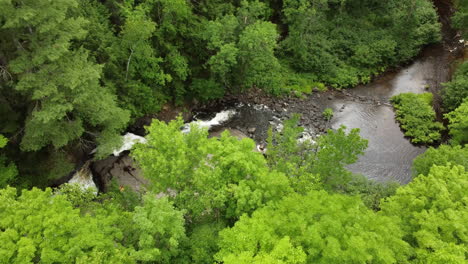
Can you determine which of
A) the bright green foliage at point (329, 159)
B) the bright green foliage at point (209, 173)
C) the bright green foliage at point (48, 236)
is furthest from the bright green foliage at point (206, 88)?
the bright green foliage at point (48, 236)

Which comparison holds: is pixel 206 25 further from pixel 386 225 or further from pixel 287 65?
pixel 386 225

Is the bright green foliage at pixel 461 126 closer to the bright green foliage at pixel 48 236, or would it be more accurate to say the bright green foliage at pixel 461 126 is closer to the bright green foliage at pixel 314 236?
the bright green foliage at pixel 314 236

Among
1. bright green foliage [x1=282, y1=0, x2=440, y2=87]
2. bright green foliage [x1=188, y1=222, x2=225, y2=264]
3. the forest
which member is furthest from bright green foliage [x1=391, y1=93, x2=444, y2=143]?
bright green foliage [x1=188, y1=222, x2=225, y2=264]

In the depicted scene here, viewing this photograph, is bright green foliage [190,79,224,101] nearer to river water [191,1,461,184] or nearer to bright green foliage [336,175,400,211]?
river water [191,1,461,184]

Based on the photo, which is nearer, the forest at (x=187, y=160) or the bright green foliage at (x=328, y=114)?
the forest at (x=187, y=160)

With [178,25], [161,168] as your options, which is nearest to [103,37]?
[178,25]

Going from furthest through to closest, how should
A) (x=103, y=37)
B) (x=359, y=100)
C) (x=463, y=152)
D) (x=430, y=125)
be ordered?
(x=359, y=100), (x=430, y=125), (x=103, y=37), (x=463, y=152)
